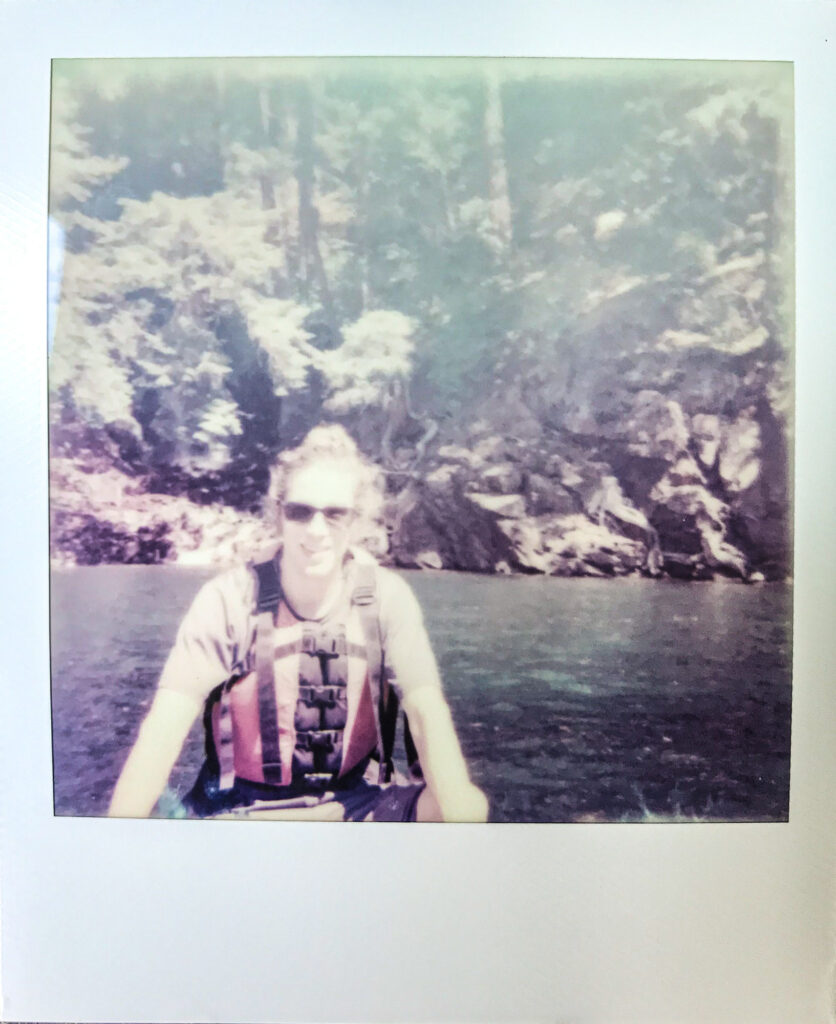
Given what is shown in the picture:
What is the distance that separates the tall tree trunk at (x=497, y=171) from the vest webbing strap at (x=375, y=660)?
658 mm

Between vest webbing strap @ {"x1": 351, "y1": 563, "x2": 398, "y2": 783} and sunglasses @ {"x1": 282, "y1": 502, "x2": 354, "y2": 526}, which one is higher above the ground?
sunglasses @ {"x1": 282, "y1": 502, "x2": 354, "y2": 526}

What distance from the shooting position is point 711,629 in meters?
1.39

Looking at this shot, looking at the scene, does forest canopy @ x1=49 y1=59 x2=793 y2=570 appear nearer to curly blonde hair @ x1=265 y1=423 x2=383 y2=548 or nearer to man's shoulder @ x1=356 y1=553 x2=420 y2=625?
curly blonde hair @ x1=265 y1=423 x2=383 y2=548

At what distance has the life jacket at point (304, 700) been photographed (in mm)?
1383

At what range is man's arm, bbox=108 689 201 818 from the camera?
4.58 ft

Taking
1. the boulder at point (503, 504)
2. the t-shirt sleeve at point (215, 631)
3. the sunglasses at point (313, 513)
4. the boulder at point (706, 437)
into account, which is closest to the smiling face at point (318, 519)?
the sunglasses at point (313, 513)

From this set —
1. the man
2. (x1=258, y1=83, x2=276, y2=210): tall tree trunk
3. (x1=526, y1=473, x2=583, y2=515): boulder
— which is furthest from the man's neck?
(x1=258, y1=83, x2=276, y2=210): tall tree trunk

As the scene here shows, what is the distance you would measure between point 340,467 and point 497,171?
60 cm

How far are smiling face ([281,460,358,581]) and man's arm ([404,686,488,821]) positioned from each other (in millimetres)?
289

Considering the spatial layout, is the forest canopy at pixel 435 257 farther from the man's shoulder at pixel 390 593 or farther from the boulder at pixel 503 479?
the man's shoulder at pixel 390 593

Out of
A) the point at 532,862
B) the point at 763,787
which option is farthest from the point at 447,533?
the point at 763,787

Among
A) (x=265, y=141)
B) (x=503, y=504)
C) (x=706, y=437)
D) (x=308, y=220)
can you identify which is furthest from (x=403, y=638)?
(x=265, y=141)

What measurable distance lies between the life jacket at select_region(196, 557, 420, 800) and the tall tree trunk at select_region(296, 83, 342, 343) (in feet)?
1.59

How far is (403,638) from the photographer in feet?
4.53
